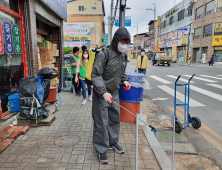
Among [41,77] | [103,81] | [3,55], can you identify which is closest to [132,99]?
[103,81]

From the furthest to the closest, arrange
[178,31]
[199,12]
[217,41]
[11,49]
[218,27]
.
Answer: [178,31]
[199,12]
[218,27]
[217,41]
[11,49]

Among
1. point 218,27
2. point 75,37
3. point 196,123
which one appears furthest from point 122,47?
point 218,27

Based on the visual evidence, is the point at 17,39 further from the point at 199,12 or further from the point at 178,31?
the point at 178,31

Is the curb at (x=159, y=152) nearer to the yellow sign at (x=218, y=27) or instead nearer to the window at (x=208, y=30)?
the yellow sign at (x=218, y=27)

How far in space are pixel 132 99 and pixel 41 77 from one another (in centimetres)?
220

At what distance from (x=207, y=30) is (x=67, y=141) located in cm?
3287

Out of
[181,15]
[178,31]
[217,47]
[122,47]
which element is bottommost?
[122,47]

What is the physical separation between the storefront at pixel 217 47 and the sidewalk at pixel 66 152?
28.5 meters

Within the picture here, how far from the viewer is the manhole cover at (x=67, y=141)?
3.30 m

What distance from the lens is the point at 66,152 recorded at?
3037 millimetres

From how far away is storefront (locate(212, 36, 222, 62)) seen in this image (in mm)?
26794

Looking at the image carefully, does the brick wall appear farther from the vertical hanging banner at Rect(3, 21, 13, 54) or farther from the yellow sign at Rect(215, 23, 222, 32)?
the yellow sign at Rect(215, 23, 222, 32)

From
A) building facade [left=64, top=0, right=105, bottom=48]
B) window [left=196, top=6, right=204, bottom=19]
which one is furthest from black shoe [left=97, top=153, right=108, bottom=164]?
window [left=196, top=6, right=204, bottom=19]

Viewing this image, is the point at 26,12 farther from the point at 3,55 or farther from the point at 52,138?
the point at 52,138
